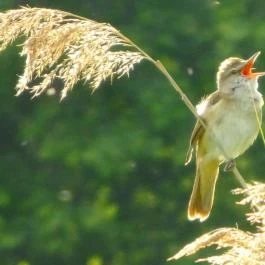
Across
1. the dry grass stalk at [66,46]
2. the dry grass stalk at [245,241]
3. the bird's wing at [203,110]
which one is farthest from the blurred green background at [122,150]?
the dry grass stalk at [245,241]

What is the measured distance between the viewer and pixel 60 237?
11.4 metres

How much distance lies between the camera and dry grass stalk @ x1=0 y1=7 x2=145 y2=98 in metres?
3.02

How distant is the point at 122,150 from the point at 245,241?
8.30m

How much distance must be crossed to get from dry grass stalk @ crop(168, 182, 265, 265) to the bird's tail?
2.15 m

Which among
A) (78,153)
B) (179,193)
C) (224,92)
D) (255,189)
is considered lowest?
(179,193)

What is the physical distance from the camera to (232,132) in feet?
17.6

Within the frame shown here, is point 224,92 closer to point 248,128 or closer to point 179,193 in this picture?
point 248,128

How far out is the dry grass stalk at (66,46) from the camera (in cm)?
302

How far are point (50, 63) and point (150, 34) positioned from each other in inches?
337

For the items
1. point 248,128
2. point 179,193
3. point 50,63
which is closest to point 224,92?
point 248,128

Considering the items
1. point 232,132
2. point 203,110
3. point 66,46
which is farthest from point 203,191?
point 66,46

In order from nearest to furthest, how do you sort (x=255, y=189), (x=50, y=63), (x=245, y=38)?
(x=255, y=189) < (x=50, y=63) < (x=245, y=38)

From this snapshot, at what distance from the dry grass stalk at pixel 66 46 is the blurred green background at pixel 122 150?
24.4 ft

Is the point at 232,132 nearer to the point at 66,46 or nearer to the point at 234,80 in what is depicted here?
the point at 234,80
